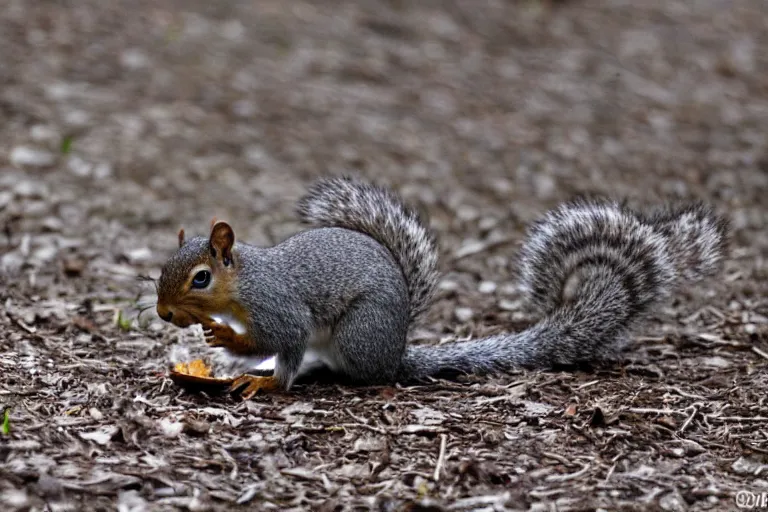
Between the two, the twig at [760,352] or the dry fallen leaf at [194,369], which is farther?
the twig at [760,352]

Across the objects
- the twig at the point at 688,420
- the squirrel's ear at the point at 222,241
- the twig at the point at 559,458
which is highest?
the squirrel's ear at the point at 222,241

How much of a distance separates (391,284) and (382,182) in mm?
2844

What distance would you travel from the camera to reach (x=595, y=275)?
4.37 meters

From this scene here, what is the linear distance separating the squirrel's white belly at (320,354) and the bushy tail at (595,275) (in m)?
0.31

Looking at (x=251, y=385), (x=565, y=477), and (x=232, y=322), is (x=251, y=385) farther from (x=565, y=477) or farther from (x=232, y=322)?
(x=565, y=477)

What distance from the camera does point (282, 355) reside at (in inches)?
159

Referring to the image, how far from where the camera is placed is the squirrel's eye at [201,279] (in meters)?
3.86

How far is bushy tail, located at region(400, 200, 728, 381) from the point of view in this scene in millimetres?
4270

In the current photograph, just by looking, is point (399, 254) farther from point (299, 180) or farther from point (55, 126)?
point (55, 126)

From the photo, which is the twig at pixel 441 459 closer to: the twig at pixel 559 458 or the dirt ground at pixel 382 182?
the dirt ground at pixel 382 182

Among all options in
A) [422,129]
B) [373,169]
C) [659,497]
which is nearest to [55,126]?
[373,169]

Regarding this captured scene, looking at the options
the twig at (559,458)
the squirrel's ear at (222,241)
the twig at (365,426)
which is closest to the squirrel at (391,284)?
the squirrel's ear at (222,241)

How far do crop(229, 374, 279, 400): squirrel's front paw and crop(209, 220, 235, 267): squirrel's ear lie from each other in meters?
0.47

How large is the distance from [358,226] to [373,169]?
275 cm
